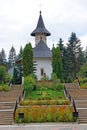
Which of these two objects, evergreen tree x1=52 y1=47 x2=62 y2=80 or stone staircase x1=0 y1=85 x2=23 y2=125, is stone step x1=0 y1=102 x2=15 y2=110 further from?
evergreen tree x1=52 y1=47 x2=62 y2=80

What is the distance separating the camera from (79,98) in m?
31.3

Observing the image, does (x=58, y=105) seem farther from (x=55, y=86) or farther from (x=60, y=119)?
(x=55, y=86)

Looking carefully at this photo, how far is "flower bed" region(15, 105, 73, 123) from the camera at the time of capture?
23641 mm

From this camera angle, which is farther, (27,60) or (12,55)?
(12,55)

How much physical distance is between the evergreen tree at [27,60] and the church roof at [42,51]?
3.75 m

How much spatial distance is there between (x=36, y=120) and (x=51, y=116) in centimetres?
107

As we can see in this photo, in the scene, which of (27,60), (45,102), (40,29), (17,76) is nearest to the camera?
(45,102)

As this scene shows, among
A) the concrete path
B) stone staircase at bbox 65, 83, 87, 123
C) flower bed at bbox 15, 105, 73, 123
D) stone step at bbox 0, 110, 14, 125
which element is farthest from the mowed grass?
the concrete path

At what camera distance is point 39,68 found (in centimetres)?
4594

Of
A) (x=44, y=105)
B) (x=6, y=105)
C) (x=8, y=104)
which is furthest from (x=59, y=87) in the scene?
(x=44, y=105)

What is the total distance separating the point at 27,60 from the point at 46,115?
18812mm

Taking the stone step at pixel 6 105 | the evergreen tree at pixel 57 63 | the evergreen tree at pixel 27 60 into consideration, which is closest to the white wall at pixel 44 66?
the evergreen tree at pixel 57 63

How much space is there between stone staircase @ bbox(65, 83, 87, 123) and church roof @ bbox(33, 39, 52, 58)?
9.27 metres

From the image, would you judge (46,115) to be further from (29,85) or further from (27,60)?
(27,60)
